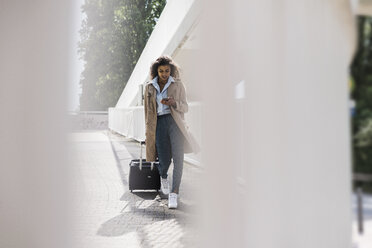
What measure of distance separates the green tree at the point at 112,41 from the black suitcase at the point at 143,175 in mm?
221

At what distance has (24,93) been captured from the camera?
3.08 ft

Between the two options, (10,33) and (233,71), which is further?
(233,71)

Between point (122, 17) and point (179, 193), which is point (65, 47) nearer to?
point (122, 17)

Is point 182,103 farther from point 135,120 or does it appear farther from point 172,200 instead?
point 172,200

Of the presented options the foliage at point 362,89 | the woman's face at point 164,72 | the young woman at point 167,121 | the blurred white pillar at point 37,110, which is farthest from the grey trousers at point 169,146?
the foliage at point 362,89

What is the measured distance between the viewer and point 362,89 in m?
1.10

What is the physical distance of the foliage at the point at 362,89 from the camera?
1.09m

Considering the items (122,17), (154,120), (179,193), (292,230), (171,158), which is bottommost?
(292,230)

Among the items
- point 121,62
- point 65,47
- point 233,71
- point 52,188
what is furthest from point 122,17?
point 52,188

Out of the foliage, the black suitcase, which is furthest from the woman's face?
the foliage

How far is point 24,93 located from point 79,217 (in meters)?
0.38

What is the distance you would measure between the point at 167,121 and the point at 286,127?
382 mm

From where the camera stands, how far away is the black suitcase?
1.11 metres

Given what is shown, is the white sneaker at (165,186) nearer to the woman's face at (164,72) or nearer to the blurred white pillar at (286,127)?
the blurred white pillar at (286,127)
